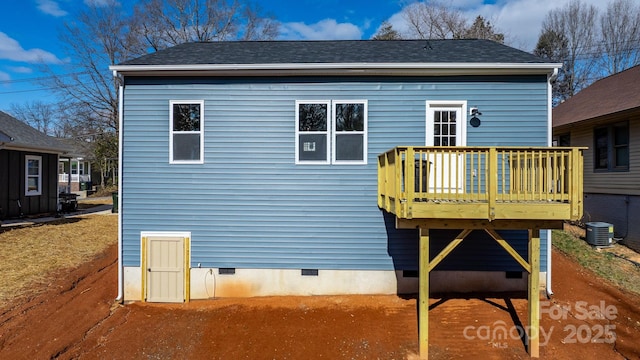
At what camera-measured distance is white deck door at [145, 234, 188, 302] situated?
6.24m

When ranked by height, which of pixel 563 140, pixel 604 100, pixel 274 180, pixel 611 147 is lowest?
pixel 274 180

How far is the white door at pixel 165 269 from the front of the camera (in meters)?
6.24

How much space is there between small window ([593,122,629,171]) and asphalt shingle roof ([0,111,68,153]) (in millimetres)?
19990

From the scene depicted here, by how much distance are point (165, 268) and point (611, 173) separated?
12.5 metres

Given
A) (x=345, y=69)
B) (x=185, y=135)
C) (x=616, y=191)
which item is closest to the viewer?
(x=345, y=69)

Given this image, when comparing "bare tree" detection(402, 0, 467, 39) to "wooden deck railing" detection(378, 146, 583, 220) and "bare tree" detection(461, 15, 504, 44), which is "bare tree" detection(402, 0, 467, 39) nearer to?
"bare tree" detection(461, 15, 504, 44)

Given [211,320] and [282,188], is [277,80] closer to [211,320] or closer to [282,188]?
[282,188]

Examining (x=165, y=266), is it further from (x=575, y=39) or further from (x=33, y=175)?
(x=575, y=39)

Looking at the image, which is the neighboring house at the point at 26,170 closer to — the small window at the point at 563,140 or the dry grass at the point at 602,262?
the dry grass at the point at 602,262

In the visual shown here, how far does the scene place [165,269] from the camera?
624cm

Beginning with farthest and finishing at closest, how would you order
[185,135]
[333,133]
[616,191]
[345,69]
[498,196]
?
1. [616,191]
2. [185,135]
3. [333,133]
4. [345,69]
5. [498,196]

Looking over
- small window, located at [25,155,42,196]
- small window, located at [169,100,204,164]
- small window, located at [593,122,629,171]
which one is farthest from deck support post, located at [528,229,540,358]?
small window, located at [25,155,42,196]

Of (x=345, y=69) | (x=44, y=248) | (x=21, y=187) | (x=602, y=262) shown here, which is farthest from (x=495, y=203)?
(x=21, y=187)

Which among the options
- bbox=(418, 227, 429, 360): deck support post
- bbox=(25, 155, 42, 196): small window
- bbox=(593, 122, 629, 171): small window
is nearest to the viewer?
bbox=(418, 227, 429, 360): deck support post
